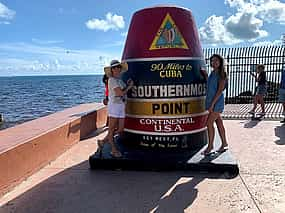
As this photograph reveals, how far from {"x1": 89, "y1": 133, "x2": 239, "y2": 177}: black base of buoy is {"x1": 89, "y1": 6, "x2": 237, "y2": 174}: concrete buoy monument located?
0.02 m

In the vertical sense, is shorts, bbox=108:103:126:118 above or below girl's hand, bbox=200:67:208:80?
below

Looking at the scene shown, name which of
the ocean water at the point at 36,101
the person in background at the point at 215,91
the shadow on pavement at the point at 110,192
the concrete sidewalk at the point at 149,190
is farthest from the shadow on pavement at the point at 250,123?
the ocean water at the point at 36,101

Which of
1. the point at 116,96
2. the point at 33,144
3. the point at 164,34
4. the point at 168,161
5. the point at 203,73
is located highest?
the point at 164,34

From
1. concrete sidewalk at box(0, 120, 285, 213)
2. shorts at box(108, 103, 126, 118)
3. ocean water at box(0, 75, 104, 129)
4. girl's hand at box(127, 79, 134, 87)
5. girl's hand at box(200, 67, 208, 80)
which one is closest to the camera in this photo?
concrete sidewalk at box(0, 120, 285, 213)

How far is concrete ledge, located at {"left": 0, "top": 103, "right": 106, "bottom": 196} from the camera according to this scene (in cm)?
409

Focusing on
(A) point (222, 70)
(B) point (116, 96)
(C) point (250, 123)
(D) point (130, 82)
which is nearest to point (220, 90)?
(A) point (222, 70)

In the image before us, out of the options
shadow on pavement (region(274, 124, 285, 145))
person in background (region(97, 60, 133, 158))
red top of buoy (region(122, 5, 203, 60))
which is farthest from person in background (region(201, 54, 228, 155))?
shadow on pavement (region(274, 124, 285, 145))

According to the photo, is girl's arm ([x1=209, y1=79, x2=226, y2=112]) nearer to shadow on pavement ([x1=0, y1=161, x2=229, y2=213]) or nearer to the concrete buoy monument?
the concrete buoy monument

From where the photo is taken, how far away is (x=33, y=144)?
471cm

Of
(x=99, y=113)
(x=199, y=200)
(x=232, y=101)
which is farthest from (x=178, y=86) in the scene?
(x=232, y=101)

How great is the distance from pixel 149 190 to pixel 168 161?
2.68 feet

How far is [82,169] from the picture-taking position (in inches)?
201

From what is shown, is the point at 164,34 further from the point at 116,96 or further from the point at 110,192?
the point at 110,192

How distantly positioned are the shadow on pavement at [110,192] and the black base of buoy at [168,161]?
0.11 m
